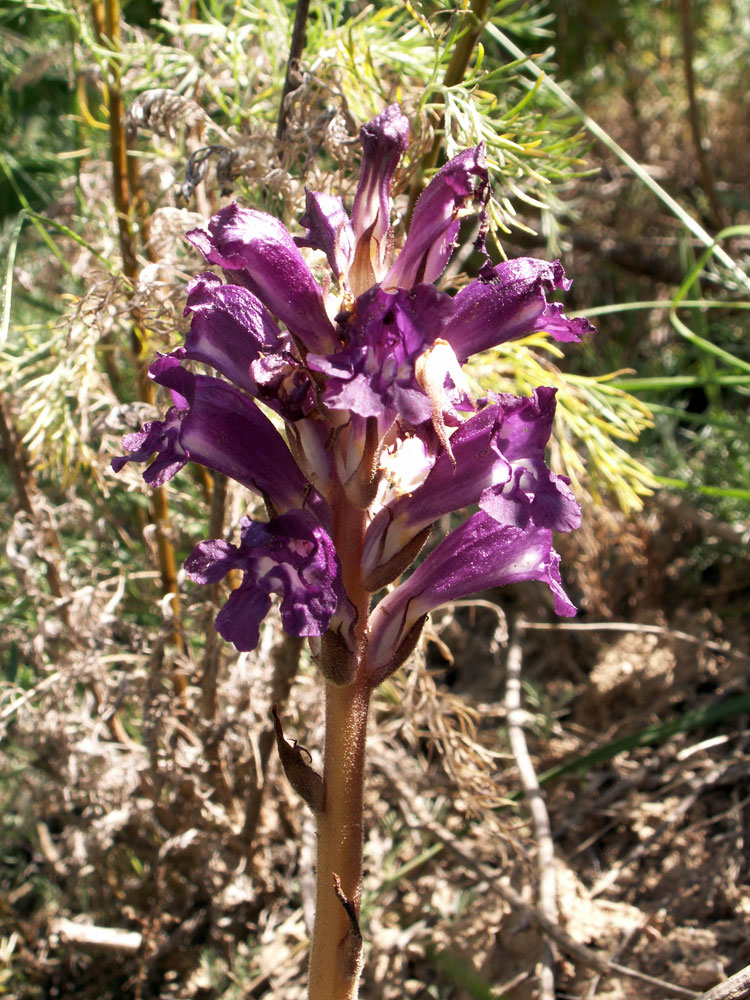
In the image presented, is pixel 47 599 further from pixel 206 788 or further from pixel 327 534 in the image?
pixel 327 534

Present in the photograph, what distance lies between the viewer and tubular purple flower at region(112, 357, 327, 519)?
1.39 meters

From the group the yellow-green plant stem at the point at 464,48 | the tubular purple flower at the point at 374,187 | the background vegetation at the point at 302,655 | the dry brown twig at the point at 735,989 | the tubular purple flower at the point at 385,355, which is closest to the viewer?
the tubular purple flower at the point at 385,355

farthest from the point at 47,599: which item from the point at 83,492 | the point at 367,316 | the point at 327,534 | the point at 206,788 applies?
the point at 367,316

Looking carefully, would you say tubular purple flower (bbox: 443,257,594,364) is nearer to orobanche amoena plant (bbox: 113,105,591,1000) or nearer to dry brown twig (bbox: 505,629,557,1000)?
orobanche amoena plant (bbox: 113,105,591,1000)

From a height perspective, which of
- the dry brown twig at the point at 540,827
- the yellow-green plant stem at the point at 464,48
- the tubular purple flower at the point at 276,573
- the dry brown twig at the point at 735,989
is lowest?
the dry brown twig at the point at 735,989

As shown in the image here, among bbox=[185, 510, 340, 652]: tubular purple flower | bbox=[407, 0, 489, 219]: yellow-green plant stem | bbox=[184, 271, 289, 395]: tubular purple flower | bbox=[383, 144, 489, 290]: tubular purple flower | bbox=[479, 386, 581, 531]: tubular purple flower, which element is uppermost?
bbox=[407, 0, 489, 219]: yellow-green plant stem

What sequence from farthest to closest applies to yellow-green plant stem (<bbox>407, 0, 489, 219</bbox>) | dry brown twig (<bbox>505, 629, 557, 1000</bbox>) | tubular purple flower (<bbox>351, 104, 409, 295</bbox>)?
dry brown twig (<bbox>505, 629, 557, 1000</bbox>)
yellow-green plant stem (<bbox>407, 0, 489, 219</bbox>)
tubular purple flower (<bbox>351, 104, 409, 295</bbox>)

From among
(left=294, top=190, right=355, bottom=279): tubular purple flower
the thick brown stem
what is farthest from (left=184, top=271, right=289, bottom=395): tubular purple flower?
the thick brown stem

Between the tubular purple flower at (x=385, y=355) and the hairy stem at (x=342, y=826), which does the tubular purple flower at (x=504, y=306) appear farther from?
the hairy stem at (x=342, y=826)

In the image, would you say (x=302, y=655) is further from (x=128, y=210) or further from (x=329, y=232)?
(x=329, y=232)

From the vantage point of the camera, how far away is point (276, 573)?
4.06ft

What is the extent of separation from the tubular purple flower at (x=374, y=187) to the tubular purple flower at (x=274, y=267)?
0.08 metres

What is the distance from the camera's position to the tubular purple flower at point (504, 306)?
138 cm

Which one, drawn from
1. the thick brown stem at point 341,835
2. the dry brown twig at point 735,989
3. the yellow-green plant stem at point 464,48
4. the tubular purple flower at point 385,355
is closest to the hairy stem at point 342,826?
the thick brown stem at point 341,835
